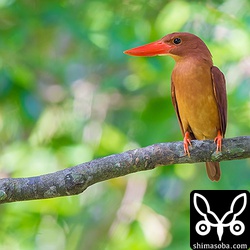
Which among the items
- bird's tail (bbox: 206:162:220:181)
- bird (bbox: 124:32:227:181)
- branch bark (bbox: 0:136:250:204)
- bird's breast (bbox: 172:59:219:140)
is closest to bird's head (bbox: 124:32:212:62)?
bird (bbox: 124:32:227:181)

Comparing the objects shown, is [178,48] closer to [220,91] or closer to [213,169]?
[220,91]

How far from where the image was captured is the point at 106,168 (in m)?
3.59

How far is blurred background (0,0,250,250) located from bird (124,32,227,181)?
30.5 inches

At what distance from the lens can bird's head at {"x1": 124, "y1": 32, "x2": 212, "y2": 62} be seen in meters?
4.69

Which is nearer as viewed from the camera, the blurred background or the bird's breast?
the bird's breast

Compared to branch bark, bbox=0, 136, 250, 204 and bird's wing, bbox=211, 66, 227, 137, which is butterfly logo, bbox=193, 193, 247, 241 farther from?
branch bark, bbox=0, 136, 250, 204

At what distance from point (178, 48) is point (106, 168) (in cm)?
138

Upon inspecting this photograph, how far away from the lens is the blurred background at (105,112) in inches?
228

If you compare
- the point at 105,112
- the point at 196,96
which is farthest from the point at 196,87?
the point at 105,112

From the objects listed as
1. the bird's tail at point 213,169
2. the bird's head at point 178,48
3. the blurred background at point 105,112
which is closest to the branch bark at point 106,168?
the bird's tail at point 213,169

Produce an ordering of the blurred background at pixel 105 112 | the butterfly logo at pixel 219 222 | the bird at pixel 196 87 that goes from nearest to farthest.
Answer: the butterfly logo at pixel 219 222
the bird at pixel 196 87
the blurred background at pixel 105 112

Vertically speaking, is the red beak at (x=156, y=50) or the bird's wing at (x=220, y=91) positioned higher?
the red beak at (x=156, y=50)

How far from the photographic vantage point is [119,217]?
21.5 feet

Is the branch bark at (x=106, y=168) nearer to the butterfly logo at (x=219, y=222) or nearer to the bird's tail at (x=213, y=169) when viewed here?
the butterfly logo at (x=219, y=222)
